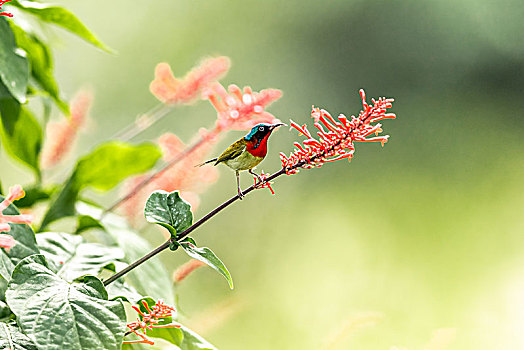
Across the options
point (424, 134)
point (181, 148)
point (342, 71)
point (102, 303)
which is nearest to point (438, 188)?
point (424, 134)

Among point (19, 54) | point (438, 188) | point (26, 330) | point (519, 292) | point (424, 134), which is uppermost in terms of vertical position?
point (424, 134)

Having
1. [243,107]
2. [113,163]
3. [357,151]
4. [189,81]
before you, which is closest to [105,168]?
[113,163]

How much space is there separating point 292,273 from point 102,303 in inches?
73.7

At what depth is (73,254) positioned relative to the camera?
347 millimetres

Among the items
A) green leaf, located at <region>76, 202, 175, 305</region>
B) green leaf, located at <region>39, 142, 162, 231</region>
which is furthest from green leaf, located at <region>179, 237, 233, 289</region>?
green leaf, located at <region>39, 142, 162, 231</region>

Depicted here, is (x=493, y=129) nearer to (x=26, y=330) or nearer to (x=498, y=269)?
(x=498, y=269)

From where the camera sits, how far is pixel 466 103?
224 centimetres

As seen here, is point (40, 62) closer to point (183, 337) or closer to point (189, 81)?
point (189, 81)

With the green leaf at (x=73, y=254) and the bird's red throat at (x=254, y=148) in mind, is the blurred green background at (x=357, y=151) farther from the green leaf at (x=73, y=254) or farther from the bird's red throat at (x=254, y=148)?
the bird's red throat at (x=254, y=148)

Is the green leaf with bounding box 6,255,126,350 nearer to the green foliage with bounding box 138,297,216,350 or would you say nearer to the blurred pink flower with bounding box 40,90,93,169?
the green foliage with bounding box 138,297,216,350

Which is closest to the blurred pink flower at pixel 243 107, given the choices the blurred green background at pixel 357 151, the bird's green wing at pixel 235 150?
the bird's green wing at pixel 235 150

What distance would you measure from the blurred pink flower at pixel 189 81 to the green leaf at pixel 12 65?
0.34ft

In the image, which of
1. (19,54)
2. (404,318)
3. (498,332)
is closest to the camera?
(19,54)

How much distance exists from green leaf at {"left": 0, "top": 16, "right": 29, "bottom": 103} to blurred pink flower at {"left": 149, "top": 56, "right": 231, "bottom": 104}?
10 centimetres
